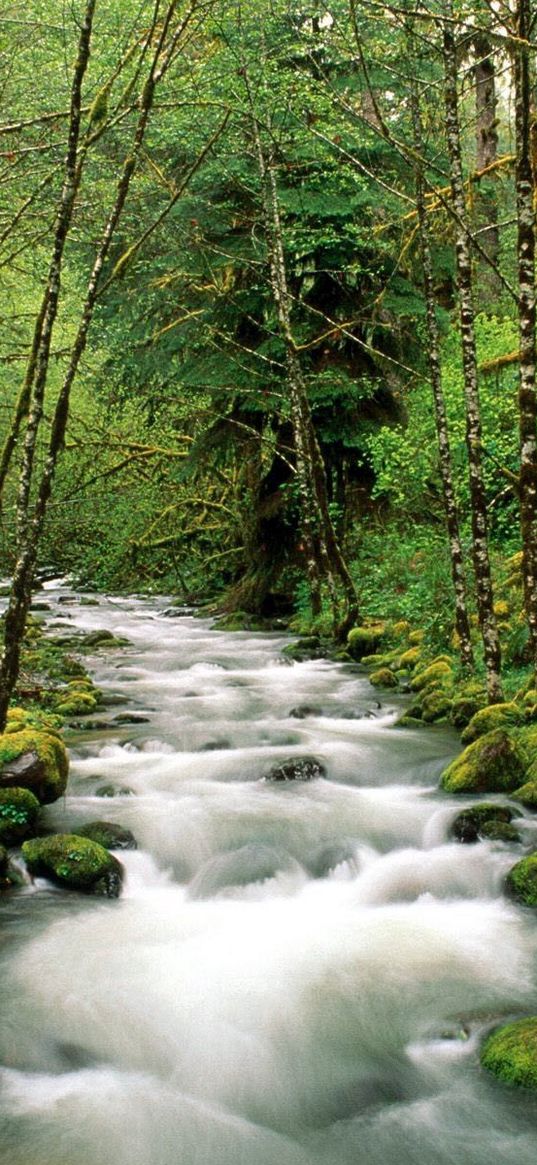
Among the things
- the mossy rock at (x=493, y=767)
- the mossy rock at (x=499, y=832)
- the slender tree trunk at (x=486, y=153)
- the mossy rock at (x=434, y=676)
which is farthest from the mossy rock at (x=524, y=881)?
the slender tree trunk at (x=486, y=153)

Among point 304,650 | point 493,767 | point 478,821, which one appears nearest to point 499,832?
point 478,821

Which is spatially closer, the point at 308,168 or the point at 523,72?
the point at 523,72

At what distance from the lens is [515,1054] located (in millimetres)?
4438

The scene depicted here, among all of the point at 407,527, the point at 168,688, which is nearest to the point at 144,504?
the point at 407,527

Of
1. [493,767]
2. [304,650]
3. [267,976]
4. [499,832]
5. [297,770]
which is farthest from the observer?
[304,650]

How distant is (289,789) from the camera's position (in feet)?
28.1

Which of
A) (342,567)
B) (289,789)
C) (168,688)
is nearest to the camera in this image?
Answer: (289,789)

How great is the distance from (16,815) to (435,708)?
16.0 ft

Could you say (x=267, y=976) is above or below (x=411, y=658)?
below

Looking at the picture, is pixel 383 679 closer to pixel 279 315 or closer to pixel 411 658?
pixel 411 658

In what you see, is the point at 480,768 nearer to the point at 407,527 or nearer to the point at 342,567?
the point at 342,567

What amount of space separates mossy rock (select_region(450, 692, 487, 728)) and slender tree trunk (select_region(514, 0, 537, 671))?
208 cm

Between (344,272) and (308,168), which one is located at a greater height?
(308,168)

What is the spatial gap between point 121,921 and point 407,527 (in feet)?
35.2
